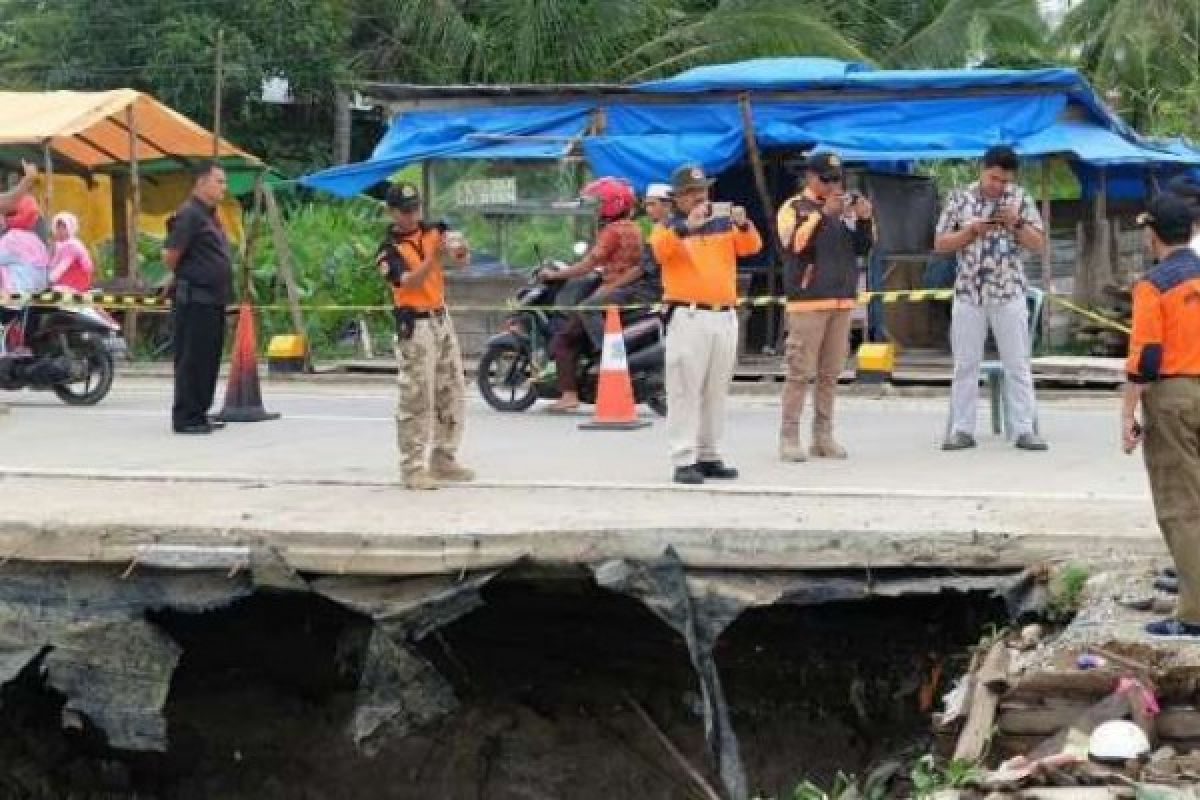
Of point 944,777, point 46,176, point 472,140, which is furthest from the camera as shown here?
point 46,176

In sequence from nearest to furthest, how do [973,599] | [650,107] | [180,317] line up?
[973,599] → [180,317] → [650,107]

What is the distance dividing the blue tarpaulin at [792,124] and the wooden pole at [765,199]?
3.2 inches

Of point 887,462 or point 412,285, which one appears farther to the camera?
point 887,462

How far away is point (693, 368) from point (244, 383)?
5227 millimetres

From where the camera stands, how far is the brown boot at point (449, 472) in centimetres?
992

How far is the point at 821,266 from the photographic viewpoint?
10.3 meters

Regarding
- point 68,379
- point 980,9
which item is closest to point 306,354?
point 68,379

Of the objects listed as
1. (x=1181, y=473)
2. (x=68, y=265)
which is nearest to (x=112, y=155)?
(x=68, y=265)

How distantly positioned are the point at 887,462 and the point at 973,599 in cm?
259

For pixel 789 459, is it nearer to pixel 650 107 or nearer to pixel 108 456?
pixel 108 456

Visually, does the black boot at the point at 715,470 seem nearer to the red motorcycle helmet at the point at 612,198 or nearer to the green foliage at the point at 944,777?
the green foliage at the point at 944,777

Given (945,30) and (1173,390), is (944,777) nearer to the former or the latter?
(1173,390)

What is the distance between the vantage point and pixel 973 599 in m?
8.24

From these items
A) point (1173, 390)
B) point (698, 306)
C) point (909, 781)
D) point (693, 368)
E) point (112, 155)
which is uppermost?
point (112, 155)
